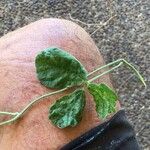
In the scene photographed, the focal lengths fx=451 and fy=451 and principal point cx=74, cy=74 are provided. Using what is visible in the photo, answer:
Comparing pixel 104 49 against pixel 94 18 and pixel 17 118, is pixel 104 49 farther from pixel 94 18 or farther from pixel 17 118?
pixel 17 118

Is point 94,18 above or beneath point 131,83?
above

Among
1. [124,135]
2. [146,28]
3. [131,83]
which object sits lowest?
[131,83]

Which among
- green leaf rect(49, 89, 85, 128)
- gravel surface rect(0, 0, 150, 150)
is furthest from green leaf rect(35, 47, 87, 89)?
gravel surface rect(0, 0, 150, 150)

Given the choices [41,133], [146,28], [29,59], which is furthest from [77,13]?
[41,133]

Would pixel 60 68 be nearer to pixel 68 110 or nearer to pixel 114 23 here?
pixel 68 110

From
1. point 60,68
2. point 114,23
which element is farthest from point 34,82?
point 114,23

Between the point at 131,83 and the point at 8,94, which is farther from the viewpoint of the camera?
the point at 131,83

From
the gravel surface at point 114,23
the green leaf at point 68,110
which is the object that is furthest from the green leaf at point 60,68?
the gravel surface at point 114,23
